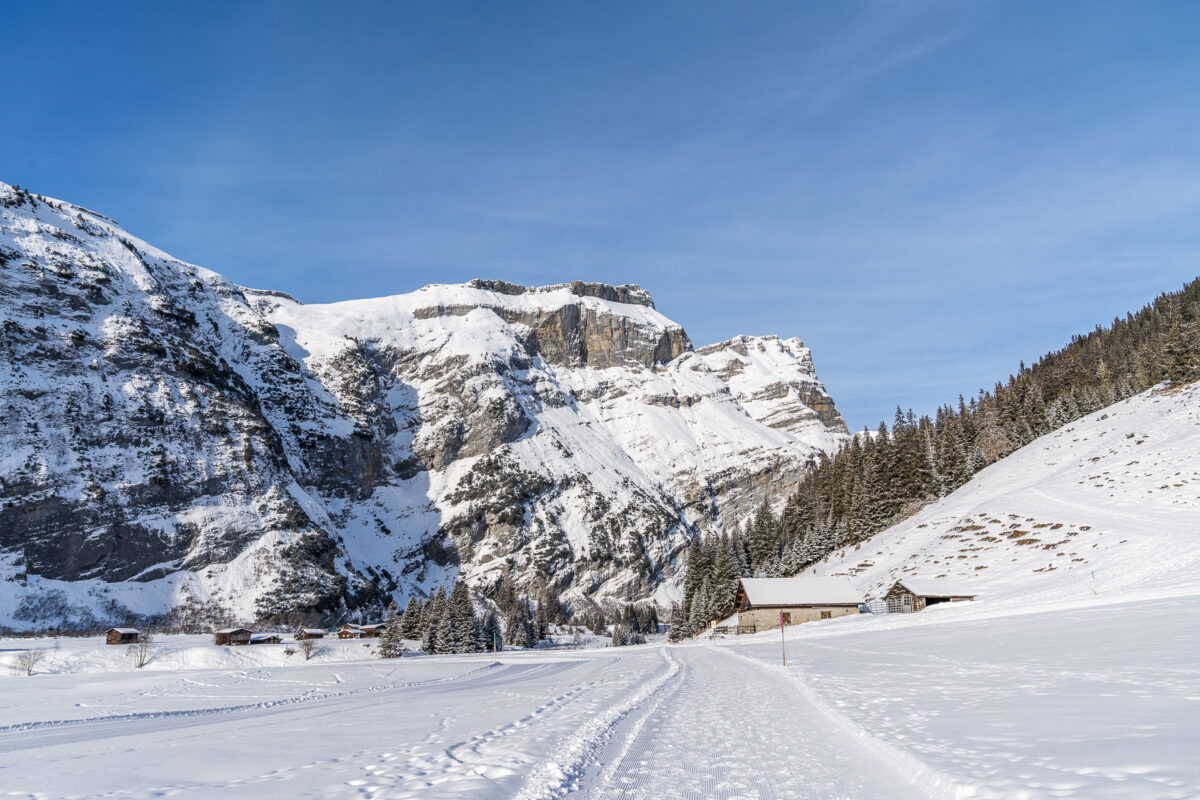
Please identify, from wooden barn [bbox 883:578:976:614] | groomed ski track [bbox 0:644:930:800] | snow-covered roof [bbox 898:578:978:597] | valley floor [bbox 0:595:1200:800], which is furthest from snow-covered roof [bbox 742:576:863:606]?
groomed ski track [bbox 0:644:930:800]

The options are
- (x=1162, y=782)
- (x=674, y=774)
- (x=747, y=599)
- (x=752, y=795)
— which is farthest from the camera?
(x=747, y=599)

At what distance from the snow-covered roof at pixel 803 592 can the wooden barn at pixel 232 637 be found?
2367 inches

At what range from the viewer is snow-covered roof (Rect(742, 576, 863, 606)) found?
62312 millimetres

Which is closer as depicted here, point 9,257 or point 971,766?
point 971,766

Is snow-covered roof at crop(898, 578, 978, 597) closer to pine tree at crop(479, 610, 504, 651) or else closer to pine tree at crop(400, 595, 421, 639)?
pine tree at crop(479, 610, 504, 651)

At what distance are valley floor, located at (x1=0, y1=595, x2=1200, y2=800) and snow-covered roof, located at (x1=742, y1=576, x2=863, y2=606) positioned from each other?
39.5 m

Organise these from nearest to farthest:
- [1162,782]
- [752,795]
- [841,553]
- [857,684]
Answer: [1162,782]
[752,795]
[857,684]
[841,553]

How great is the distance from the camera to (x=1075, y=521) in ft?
166

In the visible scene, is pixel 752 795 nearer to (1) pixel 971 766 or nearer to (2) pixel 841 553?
(1) pixel 971 766

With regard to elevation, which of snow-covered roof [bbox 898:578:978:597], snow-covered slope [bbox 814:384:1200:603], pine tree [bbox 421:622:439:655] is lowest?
pine tree [bbox 421:622:439:655]

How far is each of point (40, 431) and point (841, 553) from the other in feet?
387

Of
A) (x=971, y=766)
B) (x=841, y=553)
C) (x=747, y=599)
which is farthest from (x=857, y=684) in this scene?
(x=841, y=553)

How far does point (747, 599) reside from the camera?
219ft

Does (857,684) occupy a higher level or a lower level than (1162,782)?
lower
